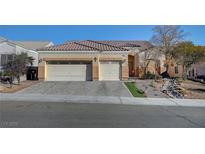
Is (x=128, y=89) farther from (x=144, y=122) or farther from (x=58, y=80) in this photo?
(x=144, y=122)

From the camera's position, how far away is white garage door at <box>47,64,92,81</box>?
85.5 feet

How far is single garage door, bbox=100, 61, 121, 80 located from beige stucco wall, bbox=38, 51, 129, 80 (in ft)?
1.37

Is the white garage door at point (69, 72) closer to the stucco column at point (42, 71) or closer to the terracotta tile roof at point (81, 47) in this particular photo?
the stucco column at point (42, 71)

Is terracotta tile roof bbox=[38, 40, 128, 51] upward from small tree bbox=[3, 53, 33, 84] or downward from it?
upward

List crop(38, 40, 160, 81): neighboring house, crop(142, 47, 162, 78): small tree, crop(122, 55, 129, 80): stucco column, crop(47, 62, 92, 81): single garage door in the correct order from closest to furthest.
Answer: crop(47, 62, 92, 81): single garage door, crop(38, 40, 160, 81): neighboring house, crop(122, 55, 129, 80): stucco column, crop(142, 47, 162, 78): small tree

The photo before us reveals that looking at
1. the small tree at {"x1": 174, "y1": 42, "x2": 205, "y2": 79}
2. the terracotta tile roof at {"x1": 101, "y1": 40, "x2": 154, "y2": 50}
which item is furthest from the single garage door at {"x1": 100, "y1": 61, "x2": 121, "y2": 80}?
the terracotta tile roof at {"x1": 101, "y1": 40, "x2": 154, "y2": 50}

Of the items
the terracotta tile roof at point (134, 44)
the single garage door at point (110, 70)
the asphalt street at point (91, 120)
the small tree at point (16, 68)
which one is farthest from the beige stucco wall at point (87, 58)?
the asphalt street at point (91, 120)

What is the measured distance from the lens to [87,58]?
2636 centimetres

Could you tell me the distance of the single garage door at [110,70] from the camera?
26.4 m

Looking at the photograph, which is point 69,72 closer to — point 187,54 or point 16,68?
point 16,68

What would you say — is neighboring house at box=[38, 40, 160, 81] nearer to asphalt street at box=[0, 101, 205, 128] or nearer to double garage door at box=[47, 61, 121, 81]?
double garage door at box=[47, 61, 121, 81]

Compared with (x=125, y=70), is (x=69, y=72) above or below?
below

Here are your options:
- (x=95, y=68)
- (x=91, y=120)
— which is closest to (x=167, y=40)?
(x=95, y=68)

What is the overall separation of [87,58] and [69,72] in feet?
7.43
